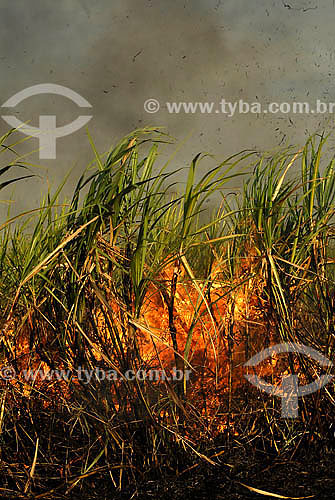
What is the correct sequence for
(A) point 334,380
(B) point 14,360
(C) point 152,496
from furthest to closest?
(A) point 334,380, (B) point 14,360, (C) point 152,496

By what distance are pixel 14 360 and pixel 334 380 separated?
736 mm

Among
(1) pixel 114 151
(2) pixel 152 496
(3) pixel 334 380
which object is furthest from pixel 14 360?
(3) pixel 334 380

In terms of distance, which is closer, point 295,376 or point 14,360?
point 14,360

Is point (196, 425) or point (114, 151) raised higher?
point (114, 151)

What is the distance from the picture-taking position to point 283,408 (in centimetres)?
115

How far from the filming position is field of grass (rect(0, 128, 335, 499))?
1.00 m

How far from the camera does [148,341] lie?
117 cm

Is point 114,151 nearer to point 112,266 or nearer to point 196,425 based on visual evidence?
point 112,266

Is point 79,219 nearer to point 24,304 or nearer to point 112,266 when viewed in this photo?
point 112,266

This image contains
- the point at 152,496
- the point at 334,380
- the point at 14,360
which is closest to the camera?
the point at 152,496

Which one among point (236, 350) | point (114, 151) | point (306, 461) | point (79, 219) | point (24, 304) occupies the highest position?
point (114, 151)

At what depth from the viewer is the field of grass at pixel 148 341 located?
100cm

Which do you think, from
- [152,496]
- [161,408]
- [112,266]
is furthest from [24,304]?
[152,496]

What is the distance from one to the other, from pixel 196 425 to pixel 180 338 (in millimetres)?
225
